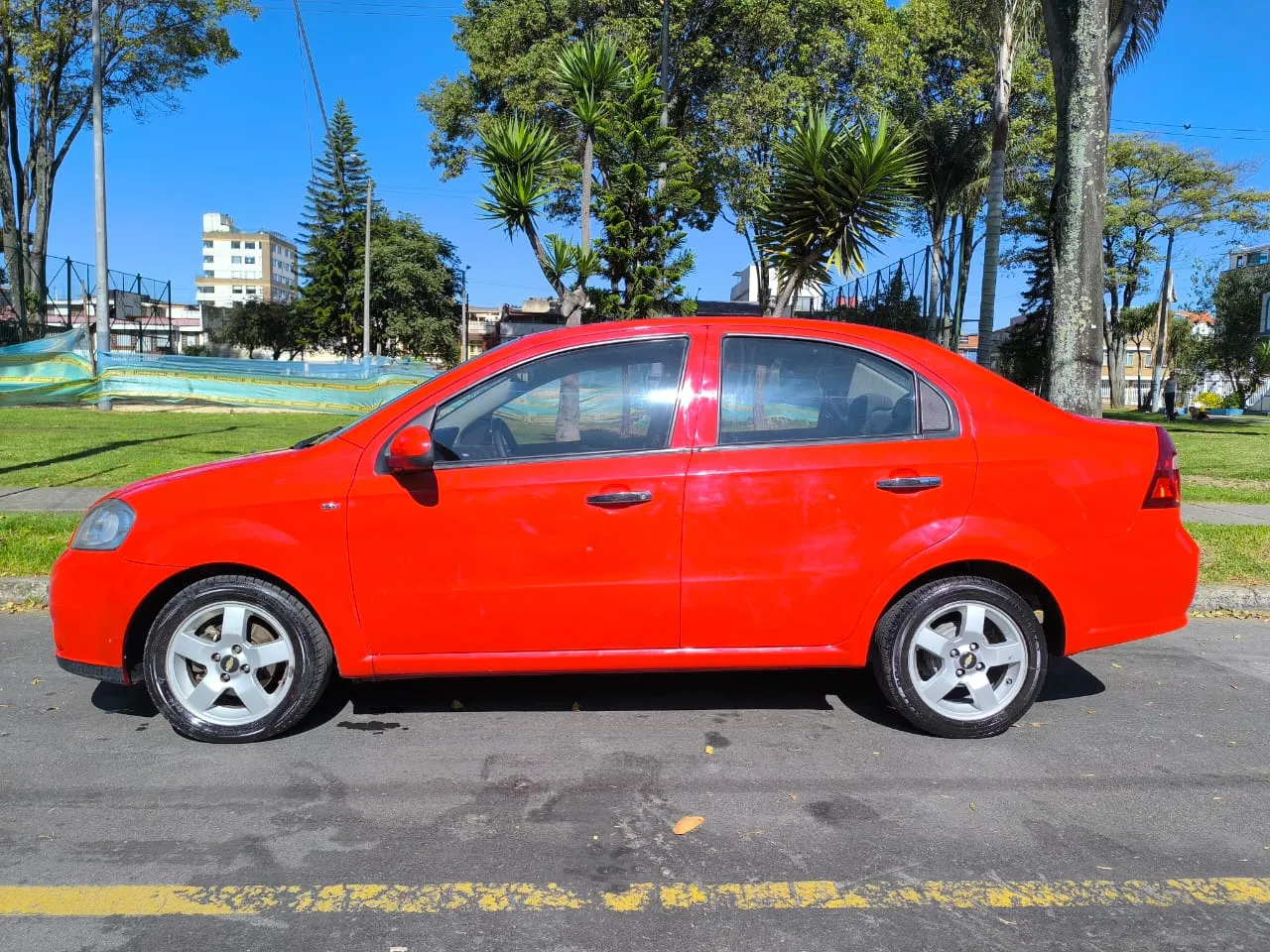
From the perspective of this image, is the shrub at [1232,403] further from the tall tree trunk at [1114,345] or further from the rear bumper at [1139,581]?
the rear bumper at [1139,581]

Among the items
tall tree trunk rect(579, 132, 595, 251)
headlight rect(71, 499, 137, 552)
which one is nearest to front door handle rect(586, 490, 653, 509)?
headlight rect(71, 499, 137, 552)

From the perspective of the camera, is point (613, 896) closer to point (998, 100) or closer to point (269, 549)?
point (269, 549)

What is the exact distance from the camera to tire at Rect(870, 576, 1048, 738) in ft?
12.9

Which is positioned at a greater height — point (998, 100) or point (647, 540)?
point (998, 100)

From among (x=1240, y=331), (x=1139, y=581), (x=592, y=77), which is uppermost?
(x=592, y=77)

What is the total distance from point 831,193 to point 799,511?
278 inches

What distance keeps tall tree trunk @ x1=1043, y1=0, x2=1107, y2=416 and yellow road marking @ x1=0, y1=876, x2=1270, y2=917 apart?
5631 mm

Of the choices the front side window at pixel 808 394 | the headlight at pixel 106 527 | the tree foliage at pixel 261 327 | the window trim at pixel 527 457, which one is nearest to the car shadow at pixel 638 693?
the headlight at pixel 106 527

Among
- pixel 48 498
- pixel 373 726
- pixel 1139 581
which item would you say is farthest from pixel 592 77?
pixel 1139 581

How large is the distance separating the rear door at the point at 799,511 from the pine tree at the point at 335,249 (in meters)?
52.0

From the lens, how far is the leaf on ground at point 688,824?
10.6 feet

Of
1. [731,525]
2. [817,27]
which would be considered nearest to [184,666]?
[731,525]

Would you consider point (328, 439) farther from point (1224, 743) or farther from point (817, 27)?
point (817, 27)

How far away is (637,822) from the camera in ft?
10.8
